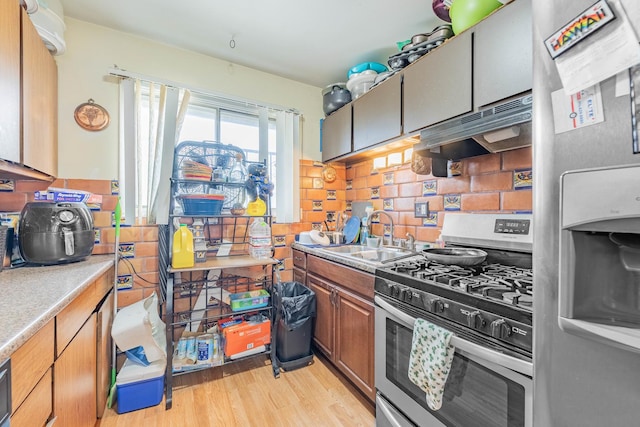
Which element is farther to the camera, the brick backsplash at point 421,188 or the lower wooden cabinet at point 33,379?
the brick backsplash at point 421,188

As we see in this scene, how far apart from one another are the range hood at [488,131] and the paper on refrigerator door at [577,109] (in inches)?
24.3

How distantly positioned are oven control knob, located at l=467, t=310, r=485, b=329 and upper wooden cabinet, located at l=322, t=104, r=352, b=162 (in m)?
1.70

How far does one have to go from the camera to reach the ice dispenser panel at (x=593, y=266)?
505 mm

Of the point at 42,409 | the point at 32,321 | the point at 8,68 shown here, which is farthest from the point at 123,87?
the point at 42,409

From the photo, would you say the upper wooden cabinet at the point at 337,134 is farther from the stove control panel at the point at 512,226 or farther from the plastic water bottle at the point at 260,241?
the stove control panel at the point at 512,226

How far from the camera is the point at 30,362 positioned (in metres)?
0.72

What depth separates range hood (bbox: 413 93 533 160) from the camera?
Result: 1.13 m

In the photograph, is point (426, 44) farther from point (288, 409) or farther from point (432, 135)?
point (288, 409)

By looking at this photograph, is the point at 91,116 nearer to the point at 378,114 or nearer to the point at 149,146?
the point at 149,146

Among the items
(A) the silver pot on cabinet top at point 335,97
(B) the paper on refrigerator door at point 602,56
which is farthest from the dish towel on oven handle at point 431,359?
(A) the silver pot on cabinet top at point 335,97

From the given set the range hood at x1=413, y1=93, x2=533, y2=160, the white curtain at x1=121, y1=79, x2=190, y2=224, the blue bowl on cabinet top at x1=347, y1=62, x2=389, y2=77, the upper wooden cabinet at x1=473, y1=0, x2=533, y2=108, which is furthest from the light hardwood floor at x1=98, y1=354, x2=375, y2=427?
the blue bowl on cabinet top at x1=347, y1=62, x2=389, y2=77

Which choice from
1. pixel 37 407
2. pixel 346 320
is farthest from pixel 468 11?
pixel 37 407

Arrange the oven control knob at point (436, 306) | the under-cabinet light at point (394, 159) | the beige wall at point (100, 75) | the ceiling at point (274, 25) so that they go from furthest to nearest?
1. the under-cabinet light at point (394, 159)
2. the beige wall at point (100, 75)
3. the ceiling at point (274, 25)
4. the oven control knob at point (436, 306)

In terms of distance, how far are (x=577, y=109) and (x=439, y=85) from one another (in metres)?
1.13
